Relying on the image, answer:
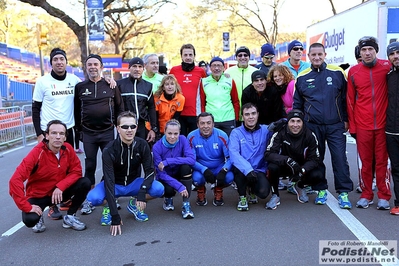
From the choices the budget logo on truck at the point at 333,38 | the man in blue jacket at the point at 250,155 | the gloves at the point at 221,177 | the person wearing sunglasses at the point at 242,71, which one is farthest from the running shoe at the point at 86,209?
the budget logo on truck at the point at 333,38

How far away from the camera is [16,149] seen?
39.8ft

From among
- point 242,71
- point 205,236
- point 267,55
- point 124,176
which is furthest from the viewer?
point 267,55

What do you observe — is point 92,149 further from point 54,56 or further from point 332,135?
point 332,135

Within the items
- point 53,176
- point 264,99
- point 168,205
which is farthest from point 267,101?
point 53,176

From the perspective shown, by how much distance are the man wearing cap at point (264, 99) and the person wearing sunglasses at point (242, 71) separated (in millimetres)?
582

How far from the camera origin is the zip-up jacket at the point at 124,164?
5023 millimetres

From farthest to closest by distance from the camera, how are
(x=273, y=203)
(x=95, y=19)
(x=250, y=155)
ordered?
(x=95, y=19), (x=250, y=155), (x=273, y=203)

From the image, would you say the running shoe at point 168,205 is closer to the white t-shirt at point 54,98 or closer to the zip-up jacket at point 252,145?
the zip-up jacket at point 252,145

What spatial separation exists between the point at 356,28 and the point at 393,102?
7.52 metres

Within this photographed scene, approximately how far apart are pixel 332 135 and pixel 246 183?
4.26 feet

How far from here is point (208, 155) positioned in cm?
613

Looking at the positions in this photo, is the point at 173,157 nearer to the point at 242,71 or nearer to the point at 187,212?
the point at 187,212

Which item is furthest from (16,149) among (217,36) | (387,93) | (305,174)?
(217,36)

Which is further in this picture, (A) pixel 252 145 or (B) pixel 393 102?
(A) pixel 252 145
